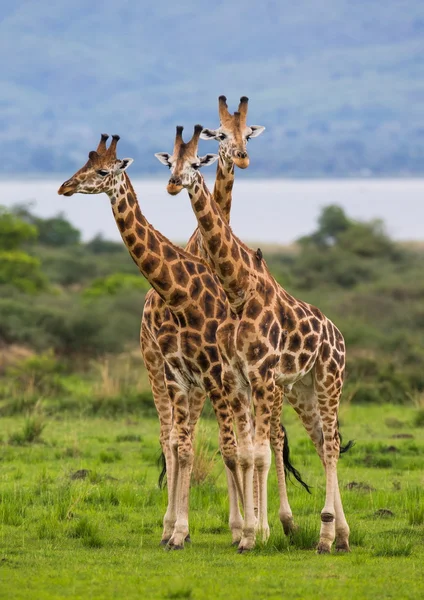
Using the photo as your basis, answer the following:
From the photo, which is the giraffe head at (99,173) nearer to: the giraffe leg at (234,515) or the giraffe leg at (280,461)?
the giraffe leg at (280,461)

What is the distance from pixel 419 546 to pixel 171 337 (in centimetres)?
247

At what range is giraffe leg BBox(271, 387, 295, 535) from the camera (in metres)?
9.69

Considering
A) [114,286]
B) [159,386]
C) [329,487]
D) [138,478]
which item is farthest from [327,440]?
[114,286]

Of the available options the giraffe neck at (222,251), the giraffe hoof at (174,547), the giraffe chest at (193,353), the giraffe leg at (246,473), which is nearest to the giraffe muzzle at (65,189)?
the giraffe neck at (222,251)

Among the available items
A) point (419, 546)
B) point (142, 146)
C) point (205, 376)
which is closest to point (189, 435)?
point (205, 376)

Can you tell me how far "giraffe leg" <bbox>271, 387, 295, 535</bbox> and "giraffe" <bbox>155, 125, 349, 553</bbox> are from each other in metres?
0.01

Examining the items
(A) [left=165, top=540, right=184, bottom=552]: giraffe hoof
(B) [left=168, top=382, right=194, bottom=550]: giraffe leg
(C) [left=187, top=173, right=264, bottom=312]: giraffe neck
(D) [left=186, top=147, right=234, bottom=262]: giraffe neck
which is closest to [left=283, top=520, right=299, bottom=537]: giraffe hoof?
(B) [left=168, top=382, right=194, bottom=550]: giraffe leg

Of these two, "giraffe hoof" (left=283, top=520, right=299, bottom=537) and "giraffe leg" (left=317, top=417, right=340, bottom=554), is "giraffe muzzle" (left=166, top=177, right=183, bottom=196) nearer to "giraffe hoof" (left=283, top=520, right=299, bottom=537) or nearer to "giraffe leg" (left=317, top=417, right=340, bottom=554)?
"giraffe leg" (left=317, top=417, right=340, bottom=554)

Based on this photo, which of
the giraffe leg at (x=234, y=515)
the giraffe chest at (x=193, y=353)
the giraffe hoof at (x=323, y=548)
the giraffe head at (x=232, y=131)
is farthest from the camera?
the giraffe head at (x=232, y=131)

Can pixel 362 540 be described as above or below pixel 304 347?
below

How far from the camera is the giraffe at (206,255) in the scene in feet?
31.3

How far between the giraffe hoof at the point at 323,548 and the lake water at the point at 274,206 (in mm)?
79753

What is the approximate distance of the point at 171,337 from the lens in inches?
371

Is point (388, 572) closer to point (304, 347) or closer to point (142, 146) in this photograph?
point (304, 347)
